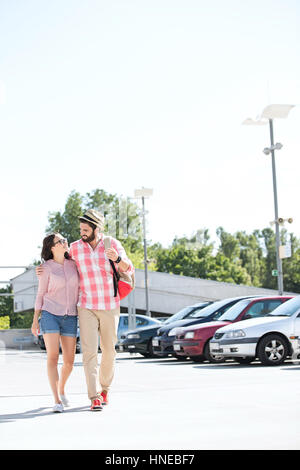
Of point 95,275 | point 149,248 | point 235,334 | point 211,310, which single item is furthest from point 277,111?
point 149,248

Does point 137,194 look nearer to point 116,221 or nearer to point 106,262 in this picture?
point 106,262

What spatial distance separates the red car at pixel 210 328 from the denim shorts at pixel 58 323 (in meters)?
8.41

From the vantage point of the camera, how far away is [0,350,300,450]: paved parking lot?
518 centimetres

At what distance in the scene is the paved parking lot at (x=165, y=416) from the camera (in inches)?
204

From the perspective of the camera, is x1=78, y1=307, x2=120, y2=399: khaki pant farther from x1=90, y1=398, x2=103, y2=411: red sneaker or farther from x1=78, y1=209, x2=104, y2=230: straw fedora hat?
x1=78, y1=209, x2=104, y2=230: straw fedora hat

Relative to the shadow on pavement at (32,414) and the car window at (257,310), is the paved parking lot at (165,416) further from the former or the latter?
the car window at (257,310)

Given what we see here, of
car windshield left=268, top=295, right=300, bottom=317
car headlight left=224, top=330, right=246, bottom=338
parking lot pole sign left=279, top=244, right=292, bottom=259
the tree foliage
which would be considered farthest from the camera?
the tree foliage

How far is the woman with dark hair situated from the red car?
327 inches

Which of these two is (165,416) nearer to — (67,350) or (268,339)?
(67,350)

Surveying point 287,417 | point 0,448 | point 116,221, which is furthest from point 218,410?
point 116,221

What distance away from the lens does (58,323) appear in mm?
7391

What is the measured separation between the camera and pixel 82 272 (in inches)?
295

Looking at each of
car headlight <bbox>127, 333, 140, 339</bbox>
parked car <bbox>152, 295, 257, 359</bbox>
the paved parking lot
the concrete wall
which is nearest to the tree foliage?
the concrete wall
